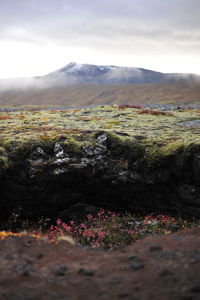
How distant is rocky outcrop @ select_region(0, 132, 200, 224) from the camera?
42.8 ft

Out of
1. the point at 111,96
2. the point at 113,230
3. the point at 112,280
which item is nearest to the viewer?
the point at 112,280

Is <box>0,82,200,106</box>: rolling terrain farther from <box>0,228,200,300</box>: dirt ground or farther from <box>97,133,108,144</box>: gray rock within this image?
<box>0,228,200,300</box>: dirt ground

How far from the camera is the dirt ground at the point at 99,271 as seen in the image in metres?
5.72

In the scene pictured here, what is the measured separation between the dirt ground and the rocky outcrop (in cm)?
461

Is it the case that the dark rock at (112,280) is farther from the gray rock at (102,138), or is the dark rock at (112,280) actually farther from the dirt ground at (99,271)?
the gray rock at (102,138)

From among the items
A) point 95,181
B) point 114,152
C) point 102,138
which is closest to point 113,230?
point 95,181

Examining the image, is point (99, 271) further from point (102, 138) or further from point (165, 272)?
point (102, 138)

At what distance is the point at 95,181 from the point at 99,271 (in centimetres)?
748

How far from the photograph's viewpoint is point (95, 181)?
14.1 meters

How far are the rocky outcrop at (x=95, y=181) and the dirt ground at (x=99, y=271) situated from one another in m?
4.61

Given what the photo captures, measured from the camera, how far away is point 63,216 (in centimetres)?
1452

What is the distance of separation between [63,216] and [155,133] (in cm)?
784

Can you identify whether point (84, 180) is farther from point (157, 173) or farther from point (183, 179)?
point (183, 179)

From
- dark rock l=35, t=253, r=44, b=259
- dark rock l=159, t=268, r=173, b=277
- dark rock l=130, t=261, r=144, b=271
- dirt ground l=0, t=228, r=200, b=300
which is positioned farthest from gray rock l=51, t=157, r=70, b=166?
dark rock l=159, t=268, r=173, b=277
